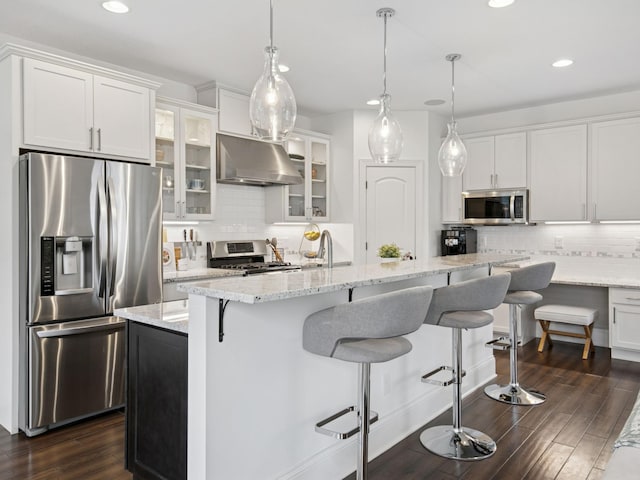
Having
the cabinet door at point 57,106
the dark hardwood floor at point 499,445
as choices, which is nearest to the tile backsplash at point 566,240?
the dark hardwood floor at point 499,445

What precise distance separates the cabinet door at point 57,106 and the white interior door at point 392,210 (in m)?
3.33

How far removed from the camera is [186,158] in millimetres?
4383

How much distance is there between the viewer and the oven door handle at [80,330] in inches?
119

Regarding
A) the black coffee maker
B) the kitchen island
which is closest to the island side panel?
the kitchen island

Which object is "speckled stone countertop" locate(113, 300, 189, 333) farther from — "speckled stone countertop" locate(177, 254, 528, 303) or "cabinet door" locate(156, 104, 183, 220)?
"cabinet door" locate(156, 104, 183, 220)

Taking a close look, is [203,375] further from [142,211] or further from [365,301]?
[142,211]

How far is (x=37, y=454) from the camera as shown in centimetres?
277

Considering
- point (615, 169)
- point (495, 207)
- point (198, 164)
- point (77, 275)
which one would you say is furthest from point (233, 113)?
point (615, 169)

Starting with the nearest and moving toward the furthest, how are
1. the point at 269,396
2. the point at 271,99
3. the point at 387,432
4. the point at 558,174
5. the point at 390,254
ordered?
the point at 269,396, the point at 271,99, the point at 387,432, the point at 390,254, the point at 558,174

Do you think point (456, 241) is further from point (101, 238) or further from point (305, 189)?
point (101, 238)

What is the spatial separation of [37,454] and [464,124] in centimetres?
547

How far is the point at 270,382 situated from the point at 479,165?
4.45m

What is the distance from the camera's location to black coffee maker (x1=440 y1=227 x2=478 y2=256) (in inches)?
225

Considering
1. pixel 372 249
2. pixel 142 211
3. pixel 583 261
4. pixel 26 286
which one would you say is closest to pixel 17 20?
pixel 142 211
